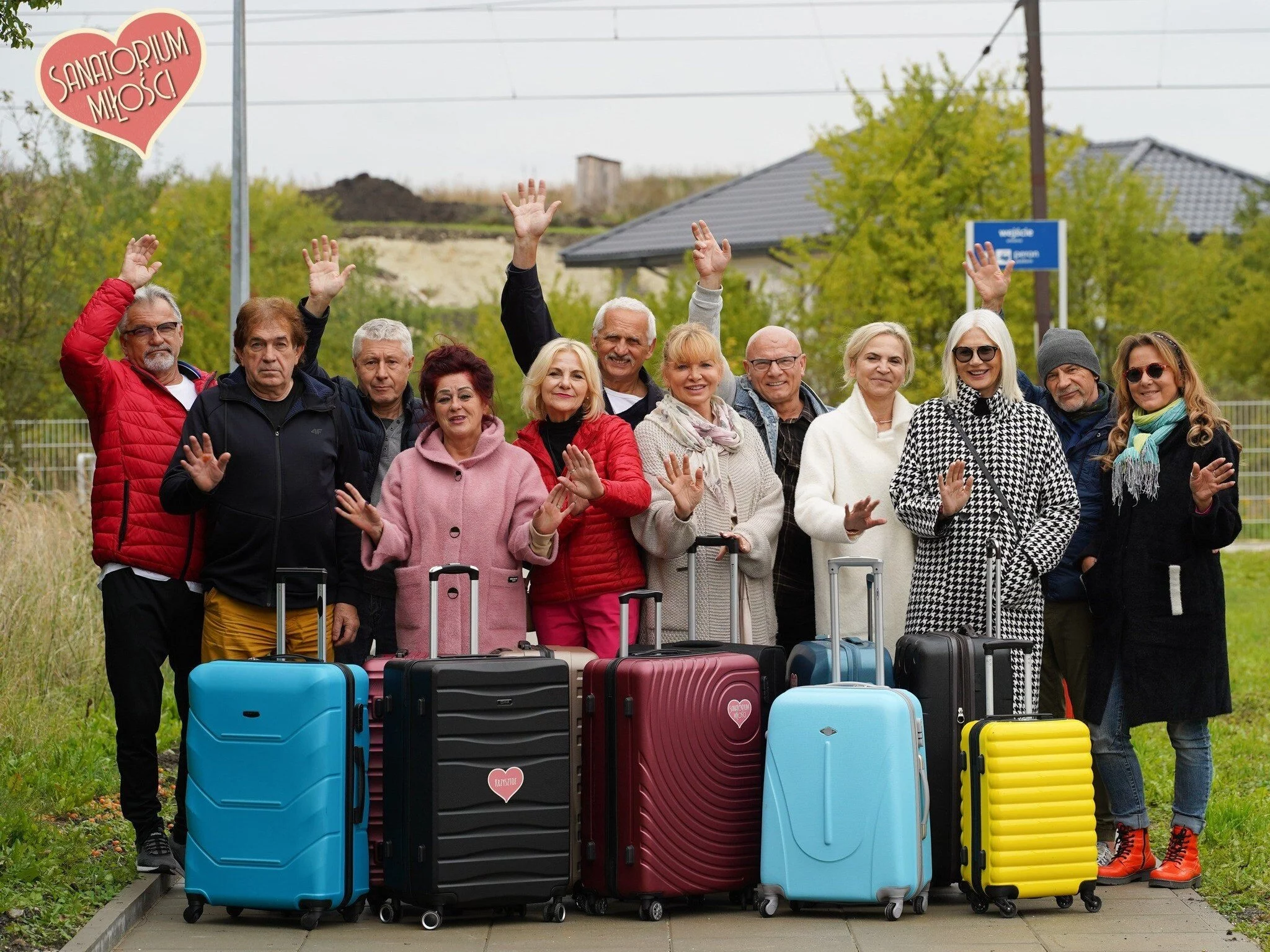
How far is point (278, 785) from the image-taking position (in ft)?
18.5

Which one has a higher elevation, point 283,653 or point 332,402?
point 332,402

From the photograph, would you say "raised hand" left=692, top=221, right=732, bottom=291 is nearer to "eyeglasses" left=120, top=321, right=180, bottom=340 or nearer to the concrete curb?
"eyeglasses" left=120, top=321, right=180, bottom=340

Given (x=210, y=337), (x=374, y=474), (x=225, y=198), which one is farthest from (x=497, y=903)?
(x=225, y=198)

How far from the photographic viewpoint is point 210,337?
32.1 meters

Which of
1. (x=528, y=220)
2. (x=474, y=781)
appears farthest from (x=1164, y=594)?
(x=528, y=220)

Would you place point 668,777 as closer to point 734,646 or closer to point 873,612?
point 734,646

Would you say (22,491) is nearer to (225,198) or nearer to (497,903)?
(497,903)

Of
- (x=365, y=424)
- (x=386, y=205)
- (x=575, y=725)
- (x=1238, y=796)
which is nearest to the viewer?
(x=575, y=725)

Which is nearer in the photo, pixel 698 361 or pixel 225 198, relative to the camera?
pixel 698 361

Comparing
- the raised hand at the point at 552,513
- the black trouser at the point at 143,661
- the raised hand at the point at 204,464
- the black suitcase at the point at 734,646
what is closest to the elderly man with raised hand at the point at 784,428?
the black suitcase at the point at 734,646

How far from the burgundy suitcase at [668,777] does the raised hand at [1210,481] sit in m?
1.81

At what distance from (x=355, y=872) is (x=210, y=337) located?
91.0 feet

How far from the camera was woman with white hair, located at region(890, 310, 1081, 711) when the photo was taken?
6.23m

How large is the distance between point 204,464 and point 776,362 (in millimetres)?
2430
